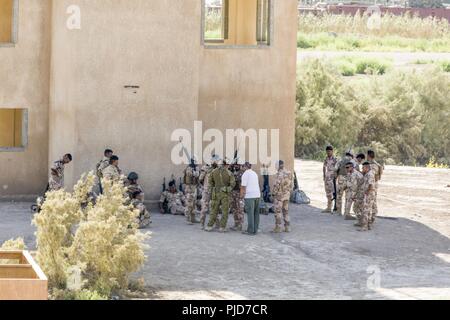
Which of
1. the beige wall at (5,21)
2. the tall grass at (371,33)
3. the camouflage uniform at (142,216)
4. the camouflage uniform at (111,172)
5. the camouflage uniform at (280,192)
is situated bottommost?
the camouflage uniform at (142,216)

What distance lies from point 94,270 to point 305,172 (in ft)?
57.5

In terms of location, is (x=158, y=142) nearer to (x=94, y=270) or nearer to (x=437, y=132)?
(x=94, y=270)

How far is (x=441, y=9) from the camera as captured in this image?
88.1m

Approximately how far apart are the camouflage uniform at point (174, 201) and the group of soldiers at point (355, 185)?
11.1 feet

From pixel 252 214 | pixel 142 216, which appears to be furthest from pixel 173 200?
pixel 252 214

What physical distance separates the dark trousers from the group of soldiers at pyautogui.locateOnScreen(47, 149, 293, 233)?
21 centimetres

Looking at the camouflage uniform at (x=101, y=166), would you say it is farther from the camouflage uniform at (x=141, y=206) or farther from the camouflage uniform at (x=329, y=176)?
the camouflage uniform at (x=329, y=176)

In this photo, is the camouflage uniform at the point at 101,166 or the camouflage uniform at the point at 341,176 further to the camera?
the camouflage uniform at the point at 341,176

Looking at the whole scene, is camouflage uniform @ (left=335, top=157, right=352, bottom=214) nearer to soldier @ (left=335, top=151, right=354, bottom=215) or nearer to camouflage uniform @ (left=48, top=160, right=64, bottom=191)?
soldier @ (left=335, top=151, right=354, bottom=215)

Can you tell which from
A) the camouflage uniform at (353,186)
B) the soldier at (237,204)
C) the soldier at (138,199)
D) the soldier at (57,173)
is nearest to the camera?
the soldier at (138,199)

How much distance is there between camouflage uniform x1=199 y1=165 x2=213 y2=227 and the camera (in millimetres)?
23250

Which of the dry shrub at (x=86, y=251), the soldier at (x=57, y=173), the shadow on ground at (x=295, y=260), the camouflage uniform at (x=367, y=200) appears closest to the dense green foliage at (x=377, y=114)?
the camouflage uniform at (x=367, y=200)

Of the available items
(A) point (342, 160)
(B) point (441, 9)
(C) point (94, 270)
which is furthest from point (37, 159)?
(B) point (441, 9)

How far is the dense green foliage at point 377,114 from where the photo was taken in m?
43.7
